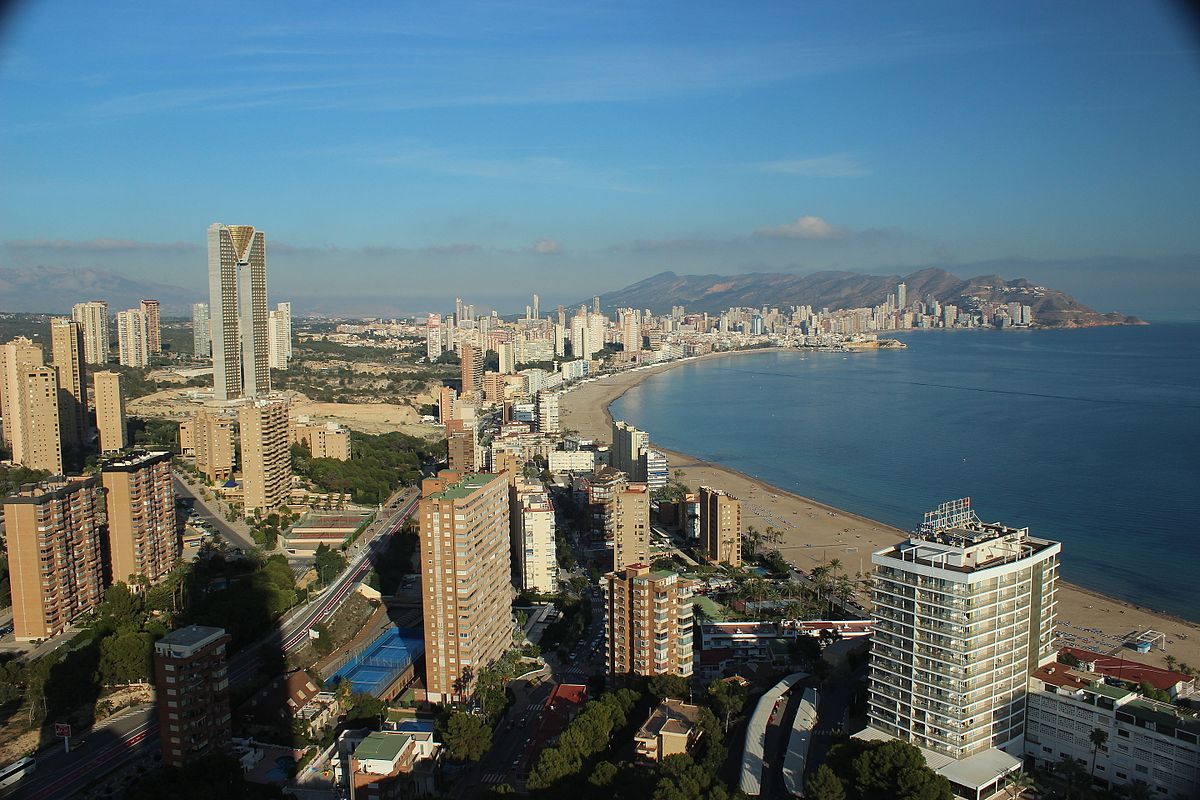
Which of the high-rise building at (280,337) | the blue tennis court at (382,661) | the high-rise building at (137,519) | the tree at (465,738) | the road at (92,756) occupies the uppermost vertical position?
the high-rise building at (280,337)

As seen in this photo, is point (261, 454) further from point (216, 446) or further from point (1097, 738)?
point (1097, 738)

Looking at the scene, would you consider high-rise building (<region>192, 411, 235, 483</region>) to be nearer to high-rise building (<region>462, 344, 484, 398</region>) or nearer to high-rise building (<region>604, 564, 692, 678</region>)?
high-rise building (<region>604, 564, 692, 678</region>)

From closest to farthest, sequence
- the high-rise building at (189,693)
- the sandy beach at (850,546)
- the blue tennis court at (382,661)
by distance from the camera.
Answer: the high-rise building at (189,693) → the blue tennis court at (382,661) → the sandy beach at (850,546)

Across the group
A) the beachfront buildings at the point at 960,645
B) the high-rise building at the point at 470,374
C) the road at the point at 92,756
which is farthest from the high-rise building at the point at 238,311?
the beachfront buildings at the point at 960,645

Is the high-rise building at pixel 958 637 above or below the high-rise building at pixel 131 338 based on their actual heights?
below

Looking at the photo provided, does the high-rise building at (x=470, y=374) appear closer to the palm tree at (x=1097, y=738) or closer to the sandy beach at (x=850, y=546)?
the sandy beach at (x=850, y=546)

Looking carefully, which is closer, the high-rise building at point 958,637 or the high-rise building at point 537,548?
the high-rise building at point 958,637

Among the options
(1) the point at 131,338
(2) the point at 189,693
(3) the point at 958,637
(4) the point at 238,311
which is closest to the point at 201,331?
(1) the point at 131,338

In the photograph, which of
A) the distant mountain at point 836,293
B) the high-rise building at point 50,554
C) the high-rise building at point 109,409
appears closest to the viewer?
the high-rise building at point 50,554
